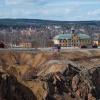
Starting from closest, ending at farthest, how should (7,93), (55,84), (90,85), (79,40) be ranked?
1. (7,93)
2. (55,84)
3. (90,85)
4. (79,40)

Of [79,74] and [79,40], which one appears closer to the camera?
[79,74]

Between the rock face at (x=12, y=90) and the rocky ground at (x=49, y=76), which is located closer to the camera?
the rock face at (x=12, y=90)

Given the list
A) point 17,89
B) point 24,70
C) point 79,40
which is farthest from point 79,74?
point 79,40

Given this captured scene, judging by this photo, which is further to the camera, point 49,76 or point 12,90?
point 49,76

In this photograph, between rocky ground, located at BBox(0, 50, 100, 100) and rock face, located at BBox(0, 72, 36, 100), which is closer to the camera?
rock face, located at BBox(0, 72, 36, 100)

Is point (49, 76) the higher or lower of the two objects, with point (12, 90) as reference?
lower

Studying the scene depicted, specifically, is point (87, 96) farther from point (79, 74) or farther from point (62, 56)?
point (62, 56)
